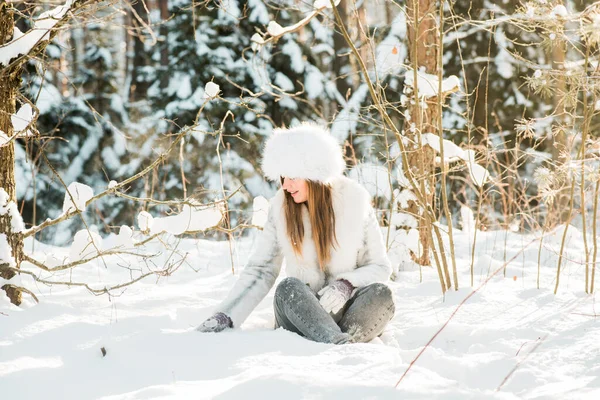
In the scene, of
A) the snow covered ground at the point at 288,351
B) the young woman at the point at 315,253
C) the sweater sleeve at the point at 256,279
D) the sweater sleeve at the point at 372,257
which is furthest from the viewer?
the sweater sleeve at the point at 372,257

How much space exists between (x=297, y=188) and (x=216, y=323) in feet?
2.53

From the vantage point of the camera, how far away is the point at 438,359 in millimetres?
2506

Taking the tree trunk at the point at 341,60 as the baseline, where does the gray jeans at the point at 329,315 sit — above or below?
below

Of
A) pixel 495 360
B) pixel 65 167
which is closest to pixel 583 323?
pixel 495 360

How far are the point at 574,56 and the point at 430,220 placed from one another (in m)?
7.16

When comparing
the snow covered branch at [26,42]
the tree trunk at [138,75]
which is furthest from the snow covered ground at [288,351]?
the tree trunk at [138,75]

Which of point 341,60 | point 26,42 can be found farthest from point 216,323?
point 341,60

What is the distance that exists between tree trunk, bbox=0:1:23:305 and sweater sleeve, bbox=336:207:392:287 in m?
1.63

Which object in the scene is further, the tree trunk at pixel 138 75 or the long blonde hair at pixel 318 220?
the tree trunk at pixel 138 75

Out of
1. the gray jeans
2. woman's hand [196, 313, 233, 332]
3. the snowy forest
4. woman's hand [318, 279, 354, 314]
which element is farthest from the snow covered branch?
woman's hand [318, 279, 354, 314]

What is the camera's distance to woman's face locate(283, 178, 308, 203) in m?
3.14

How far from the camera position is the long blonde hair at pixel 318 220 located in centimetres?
317

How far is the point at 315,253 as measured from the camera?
3252 millimetres

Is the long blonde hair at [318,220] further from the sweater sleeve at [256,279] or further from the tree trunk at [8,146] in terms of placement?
the tree trunk at [8,146]
